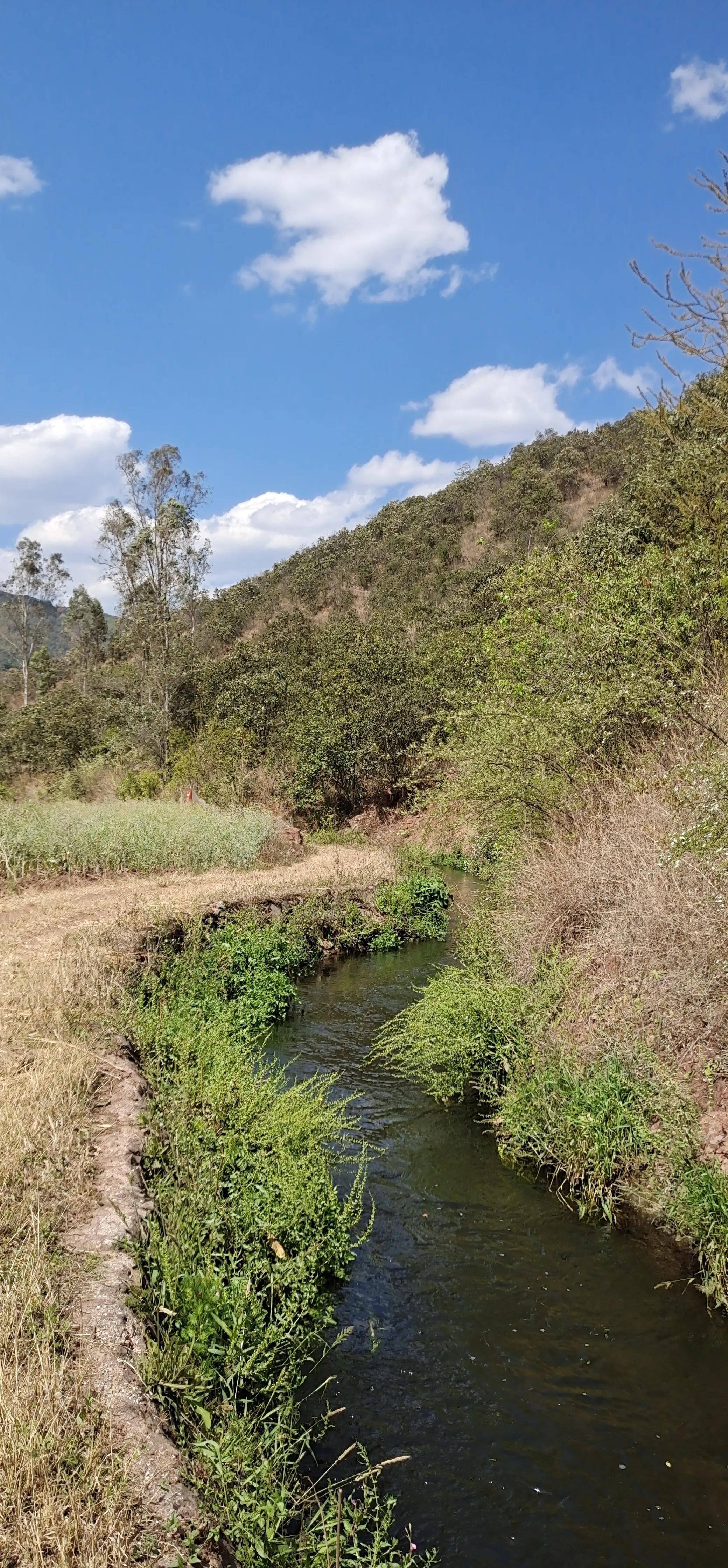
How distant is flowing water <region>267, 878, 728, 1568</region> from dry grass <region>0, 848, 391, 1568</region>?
171 centimetres

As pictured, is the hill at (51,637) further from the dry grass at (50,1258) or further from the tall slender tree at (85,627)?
the dry grass at (50,1258)

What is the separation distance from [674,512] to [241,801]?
555 inches

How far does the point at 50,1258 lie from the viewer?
3.84 metres

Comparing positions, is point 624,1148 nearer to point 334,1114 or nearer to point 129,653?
point 334,1114

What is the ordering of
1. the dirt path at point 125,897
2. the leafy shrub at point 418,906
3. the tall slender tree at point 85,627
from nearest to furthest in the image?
the dirt path at point 125,897 → the leafy shrub at point 418,906 → the tall slender tree at point 85,627

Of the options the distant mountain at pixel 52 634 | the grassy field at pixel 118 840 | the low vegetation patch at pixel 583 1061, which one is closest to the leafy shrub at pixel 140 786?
the grassy field at pixel 118 840

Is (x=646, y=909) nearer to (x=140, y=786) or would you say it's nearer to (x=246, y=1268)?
(x=246, y=1268)

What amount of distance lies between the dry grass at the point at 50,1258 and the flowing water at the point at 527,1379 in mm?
1711

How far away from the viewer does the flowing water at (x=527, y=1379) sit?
3.83 metres

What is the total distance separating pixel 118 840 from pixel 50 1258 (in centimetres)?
1162

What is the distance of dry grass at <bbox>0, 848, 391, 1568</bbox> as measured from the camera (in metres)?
2.55

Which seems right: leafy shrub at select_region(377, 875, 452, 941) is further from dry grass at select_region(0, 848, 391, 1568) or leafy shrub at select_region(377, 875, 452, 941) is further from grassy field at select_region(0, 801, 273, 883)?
dry grass at select_region(0, 848, 391, 1568)

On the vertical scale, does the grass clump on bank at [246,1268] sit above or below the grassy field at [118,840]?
below

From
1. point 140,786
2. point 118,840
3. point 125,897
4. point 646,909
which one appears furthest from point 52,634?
point 646,909
